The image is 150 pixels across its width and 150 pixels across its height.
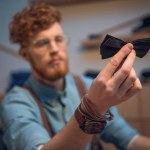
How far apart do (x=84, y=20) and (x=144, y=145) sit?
0.89m

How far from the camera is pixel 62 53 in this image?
935 millimetres

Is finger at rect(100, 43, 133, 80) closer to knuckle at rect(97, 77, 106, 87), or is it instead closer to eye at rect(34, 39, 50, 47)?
knuckle at rect(97, 77, 106, 87)

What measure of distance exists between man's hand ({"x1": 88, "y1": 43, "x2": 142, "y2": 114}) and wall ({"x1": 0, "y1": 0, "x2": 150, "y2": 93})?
1022 millimetres

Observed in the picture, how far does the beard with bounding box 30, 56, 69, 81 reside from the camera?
92cm

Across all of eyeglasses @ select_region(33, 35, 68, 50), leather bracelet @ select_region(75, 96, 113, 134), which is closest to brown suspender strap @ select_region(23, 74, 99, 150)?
eyeglasses @ select_region(33, 35, 68, 50)

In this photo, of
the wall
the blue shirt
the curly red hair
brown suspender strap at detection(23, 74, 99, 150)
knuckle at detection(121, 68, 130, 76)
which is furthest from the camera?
the wall

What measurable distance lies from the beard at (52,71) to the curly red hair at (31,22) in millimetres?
107

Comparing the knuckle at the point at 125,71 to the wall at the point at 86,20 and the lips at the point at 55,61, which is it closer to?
the lips at the point at 55,61

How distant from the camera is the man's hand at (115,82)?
1.52 feet

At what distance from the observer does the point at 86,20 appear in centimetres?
157

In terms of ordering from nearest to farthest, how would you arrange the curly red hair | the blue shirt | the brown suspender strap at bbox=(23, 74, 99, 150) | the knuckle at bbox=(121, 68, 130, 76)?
the knuckle at bbox=(121, 68, 130, 76) < the blue shirt < the brown suspender strap at bbox=(23, 74, 99, 150) < the curly red hair

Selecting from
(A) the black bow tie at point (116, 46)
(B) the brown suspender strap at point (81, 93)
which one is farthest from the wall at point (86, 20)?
(A) the black bow tie at point (116, 46)

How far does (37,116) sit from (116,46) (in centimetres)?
39

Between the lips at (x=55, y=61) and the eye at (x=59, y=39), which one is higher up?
the eye at (x=59, y=39)
